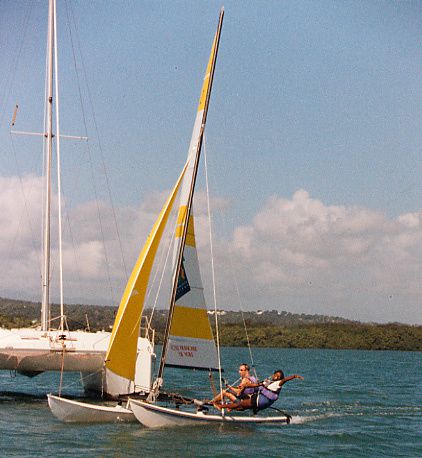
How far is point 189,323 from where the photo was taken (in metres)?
19.4

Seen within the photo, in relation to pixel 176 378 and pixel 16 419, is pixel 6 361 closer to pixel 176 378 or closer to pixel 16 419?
pixel 16 419

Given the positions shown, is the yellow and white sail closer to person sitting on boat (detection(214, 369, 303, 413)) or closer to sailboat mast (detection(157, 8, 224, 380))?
sailboat mast (detection(157, 8, 224, 380))

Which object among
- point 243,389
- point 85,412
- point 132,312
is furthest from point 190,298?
point 85,412

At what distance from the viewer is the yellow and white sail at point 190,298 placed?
63.2 feet

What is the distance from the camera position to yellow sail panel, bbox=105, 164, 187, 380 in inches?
729

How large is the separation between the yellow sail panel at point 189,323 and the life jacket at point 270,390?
6.05 ft

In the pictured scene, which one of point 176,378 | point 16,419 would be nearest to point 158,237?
point 16,419

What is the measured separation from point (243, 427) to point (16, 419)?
6180mm

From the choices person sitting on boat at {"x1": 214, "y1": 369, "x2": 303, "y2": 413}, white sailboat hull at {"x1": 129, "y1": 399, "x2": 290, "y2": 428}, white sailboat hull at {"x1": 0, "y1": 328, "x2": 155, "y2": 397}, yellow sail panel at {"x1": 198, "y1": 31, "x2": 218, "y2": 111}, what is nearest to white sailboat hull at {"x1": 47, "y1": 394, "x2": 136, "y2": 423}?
white sailboat hull at {"x1": 129, "y1": 399, "x2": 290, "y2": 428}

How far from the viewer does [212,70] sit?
20.0m

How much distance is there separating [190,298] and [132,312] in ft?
5.19

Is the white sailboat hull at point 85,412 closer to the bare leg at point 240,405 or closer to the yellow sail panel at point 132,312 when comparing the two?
the yellow sail panel at point 132,312

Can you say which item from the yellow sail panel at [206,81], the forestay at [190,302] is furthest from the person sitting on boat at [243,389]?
the yellow sail panel at [206,81]

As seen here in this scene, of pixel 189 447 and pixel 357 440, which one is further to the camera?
pixel 357 440
